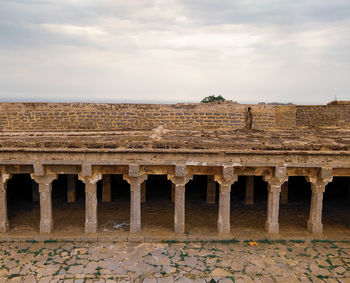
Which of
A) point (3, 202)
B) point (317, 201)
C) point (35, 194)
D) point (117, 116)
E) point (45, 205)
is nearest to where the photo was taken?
point (3, 202)

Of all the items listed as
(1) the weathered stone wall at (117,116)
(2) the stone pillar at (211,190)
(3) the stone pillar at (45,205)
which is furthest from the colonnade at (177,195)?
(1) the weathered stone wall at (117,116)

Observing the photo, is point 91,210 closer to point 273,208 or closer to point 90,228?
point 90,228

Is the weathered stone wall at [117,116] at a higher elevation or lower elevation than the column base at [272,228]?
higher

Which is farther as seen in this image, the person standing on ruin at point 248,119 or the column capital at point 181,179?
the person standing on ruin at point 248,119

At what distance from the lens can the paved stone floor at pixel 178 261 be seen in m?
7.35

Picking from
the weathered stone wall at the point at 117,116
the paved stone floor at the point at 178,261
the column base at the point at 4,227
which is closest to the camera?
the paved stone floor at the point at 178,261

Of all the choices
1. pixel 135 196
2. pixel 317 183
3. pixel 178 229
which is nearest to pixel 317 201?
pixel 317 183

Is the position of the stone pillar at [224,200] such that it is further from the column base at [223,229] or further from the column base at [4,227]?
the column base at [4,227]

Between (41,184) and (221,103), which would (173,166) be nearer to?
(41,184)

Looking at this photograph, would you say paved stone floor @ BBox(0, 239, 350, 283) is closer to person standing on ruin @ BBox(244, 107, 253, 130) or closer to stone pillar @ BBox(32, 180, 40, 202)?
stone pillar @ BBox(32, 180, 40, 202)

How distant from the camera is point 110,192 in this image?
1221 centimetres

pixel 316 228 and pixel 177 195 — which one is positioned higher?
pixel 177 195

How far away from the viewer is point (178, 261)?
26.2 ft

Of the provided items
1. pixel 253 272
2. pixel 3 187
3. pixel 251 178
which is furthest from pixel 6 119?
pixel 253 272
